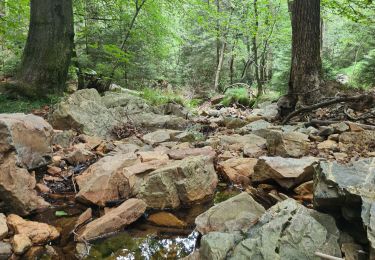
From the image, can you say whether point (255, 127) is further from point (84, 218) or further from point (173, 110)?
point (84, 218)

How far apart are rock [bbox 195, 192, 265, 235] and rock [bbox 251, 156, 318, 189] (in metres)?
0.74

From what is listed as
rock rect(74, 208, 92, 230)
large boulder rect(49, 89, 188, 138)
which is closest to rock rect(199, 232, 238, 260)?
rock rect(74, 208, 92, 230)

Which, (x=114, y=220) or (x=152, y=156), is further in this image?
(x=152, y=156)

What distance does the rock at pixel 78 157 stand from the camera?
15.6 feet

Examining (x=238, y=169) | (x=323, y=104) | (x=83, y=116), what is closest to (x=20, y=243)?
(x=238, y=169)

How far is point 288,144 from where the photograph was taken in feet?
15.6

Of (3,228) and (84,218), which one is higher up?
(3,228)

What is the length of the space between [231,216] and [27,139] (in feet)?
8.67

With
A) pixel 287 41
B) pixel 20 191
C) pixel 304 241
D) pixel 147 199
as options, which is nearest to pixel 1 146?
pixel 20 191

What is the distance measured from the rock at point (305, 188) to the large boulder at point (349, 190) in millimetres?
865

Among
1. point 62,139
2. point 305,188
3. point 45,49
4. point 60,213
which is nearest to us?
point 60,213

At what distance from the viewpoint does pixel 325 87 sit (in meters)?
6.87

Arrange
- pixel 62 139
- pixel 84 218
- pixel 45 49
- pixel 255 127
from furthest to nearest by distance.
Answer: pixel 45 49
pixel 255 127
pixel 62 139
pixel 84 218

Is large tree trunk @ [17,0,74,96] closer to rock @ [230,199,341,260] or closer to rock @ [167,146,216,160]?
rock @ [167,146,216,160]
